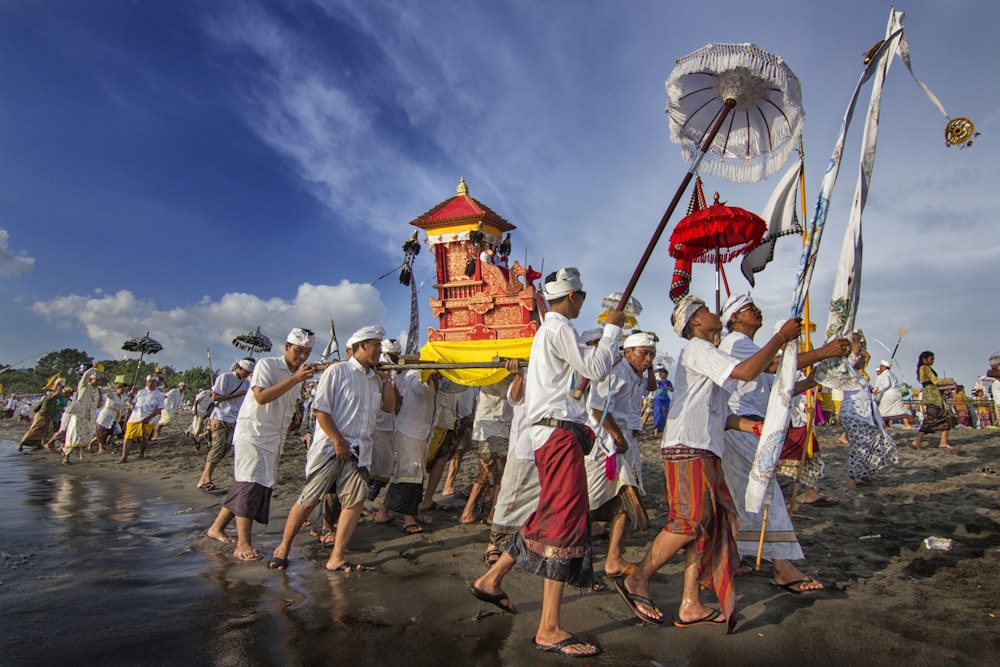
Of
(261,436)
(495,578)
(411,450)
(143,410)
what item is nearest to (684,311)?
(495,578)

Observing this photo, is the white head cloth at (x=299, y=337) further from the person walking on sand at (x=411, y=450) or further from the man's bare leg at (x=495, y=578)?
the man's bare leg at (x=495, y=578)

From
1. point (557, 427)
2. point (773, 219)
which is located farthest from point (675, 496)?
point (773, 219)

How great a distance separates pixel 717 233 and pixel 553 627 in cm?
381

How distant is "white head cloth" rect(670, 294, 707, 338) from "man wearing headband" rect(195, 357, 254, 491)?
6.23 m

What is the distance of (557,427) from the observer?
9.09 ft

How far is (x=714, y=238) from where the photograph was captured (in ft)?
16.8

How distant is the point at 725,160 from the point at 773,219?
0.91m

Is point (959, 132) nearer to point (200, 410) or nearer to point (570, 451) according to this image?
point (570, 451)

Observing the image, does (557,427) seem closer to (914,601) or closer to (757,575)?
(757,575)

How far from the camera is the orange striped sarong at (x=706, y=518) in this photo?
9.33 ft

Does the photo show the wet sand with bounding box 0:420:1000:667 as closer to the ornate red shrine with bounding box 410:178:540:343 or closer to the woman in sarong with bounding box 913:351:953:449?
the woman in sarong with bounding box 913:351:953:449

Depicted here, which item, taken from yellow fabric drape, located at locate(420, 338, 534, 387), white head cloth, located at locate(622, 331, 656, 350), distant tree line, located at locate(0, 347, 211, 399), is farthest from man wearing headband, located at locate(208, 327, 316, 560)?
distant tree line, located at locate(0, 347, 211, 399)

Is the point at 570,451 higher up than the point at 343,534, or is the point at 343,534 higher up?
the point at 570,451

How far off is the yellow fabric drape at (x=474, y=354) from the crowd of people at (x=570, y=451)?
0.84ft
